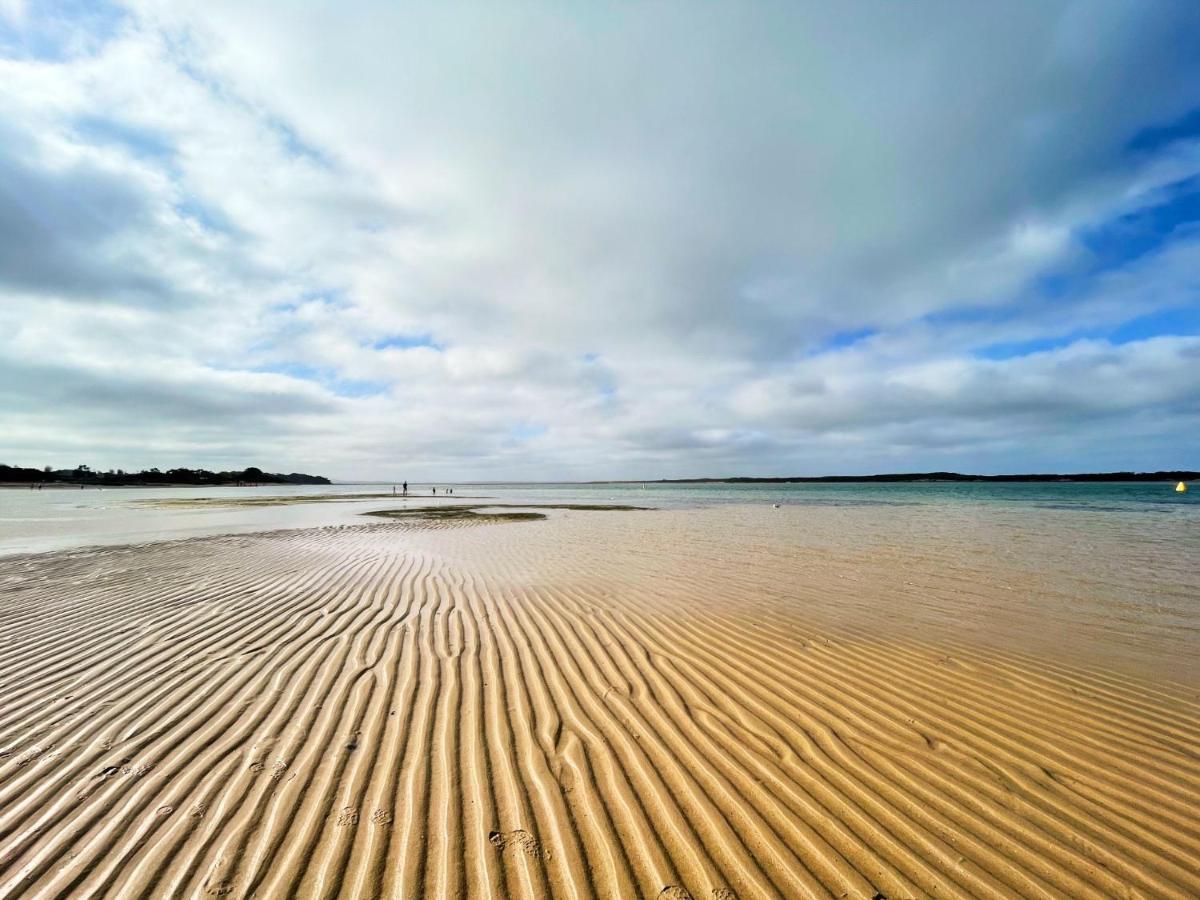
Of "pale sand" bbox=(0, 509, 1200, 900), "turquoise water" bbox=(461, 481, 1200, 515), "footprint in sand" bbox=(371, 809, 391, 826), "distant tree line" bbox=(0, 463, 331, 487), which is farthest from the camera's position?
"distant tree line" bbox=(0, 463, 331, 487)

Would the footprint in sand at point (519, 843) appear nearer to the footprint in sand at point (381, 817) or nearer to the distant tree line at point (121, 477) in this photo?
the footprint in sand at point (381, 817)

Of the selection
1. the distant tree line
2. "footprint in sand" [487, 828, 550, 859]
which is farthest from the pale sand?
the distant tree line

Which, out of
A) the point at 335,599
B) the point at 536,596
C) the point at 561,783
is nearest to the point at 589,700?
the point at 561,783

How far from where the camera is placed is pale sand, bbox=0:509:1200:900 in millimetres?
2678

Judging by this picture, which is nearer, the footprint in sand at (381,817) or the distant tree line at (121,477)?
the footprint in sand at (381,817)

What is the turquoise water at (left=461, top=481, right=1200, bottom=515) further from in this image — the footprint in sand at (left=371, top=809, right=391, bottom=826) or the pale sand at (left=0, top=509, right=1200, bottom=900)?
the footprint in sand at (left=371, top=809, right=391, bottom=826)

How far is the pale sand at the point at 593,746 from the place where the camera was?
268 cm

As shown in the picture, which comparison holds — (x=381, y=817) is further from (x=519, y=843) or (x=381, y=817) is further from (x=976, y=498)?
(x=976, y=498)

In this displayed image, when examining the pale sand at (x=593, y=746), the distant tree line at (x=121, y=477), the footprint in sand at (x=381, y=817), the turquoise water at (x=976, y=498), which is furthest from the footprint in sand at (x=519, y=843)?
the distant tree line at (x=121, y=477)

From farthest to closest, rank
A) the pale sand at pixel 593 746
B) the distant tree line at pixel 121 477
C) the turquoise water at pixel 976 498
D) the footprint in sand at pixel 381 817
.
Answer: the distant tree line at pixel 121 477 < the turquoise water at pixel 976 498 < the footprint in sand at pixel 381 817 < the pale sand at pixel 593 746

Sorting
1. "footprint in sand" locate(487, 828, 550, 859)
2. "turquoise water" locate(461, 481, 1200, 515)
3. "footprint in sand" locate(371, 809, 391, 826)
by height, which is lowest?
"footprint in sand" locate(487, 828, 550, 859)

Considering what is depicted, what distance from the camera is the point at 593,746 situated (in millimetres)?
3859

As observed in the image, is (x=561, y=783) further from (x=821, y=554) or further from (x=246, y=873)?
(x=821, y=554)

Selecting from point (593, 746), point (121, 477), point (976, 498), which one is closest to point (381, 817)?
point (593, 746)
